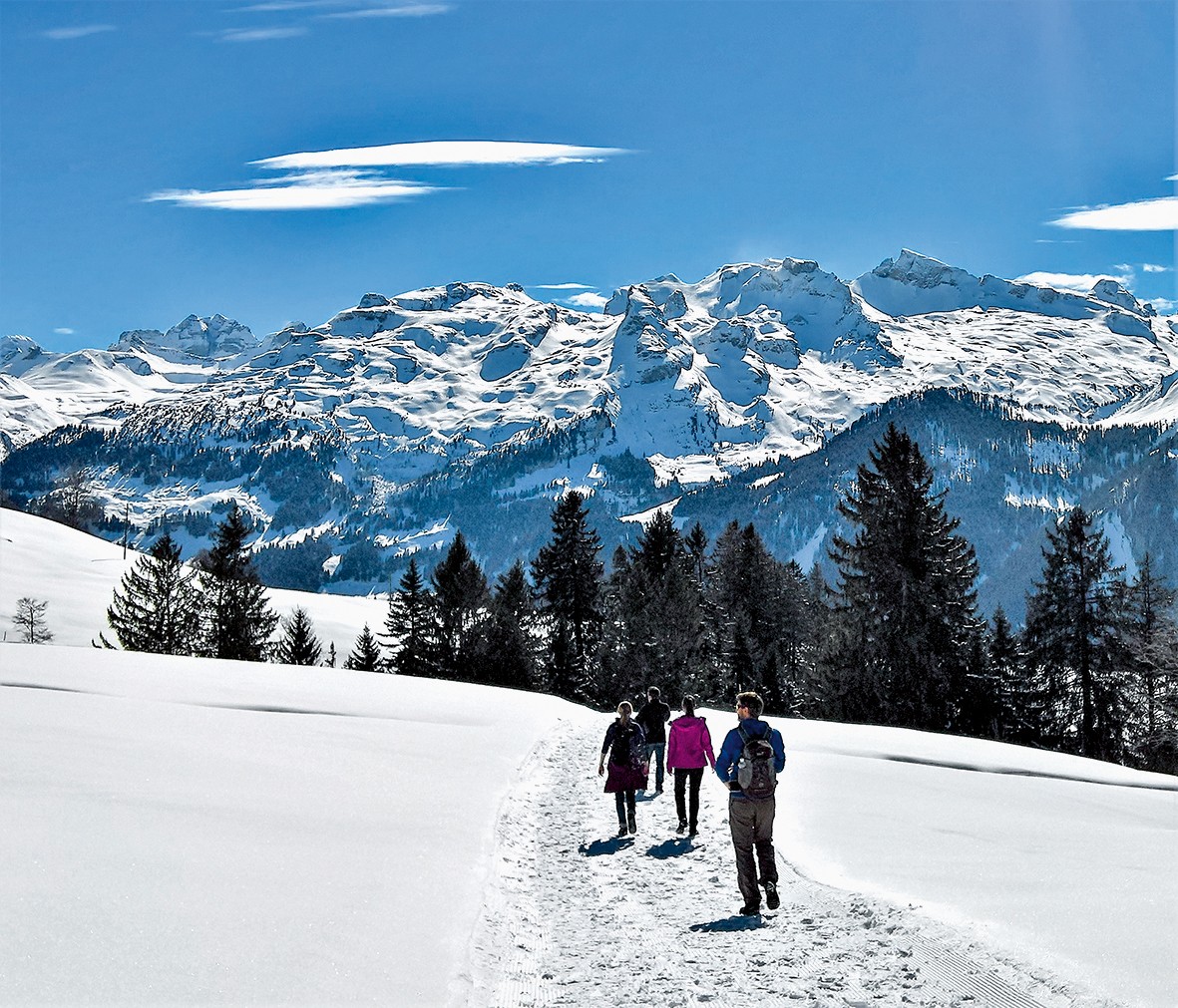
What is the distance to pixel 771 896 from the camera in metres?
10.9

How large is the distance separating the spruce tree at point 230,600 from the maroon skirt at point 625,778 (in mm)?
41103

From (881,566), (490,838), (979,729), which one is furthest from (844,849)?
(979,729)

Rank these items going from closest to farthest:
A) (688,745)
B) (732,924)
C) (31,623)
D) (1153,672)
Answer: (732,924) → (688,745) → (1153,672) → (31,623)

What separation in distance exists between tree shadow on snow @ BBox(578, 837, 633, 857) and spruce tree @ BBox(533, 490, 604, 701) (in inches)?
1744

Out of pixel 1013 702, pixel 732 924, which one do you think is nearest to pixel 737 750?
pixel 732 924

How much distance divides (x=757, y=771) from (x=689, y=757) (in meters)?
4.68

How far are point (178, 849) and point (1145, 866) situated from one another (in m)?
11.6

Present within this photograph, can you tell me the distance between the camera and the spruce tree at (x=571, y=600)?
5972 cm

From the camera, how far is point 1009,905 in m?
10.2

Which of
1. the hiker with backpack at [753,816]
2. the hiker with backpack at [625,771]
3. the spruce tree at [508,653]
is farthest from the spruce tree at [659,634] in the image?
the hiker with backpack at [753,816]

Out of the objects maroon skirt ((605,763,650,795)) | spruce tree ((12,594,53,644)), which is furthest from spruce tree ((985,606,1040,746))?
spruce tree ((12,594,53,644))

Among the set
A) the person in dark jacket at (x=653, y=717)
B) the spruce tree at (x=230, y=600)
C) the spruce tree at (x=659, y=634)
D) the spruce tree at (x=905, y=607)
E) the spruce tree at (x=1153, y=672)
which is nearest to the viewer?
the person in dark jacket at (x=653, y=717)

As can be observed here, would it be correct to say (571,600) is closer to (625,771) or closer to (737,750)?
(625,771)

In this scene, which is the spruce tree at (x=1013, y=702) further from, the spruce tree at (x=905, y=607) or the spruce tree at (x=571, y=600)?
the spruce tree at (x=571, y=600)
